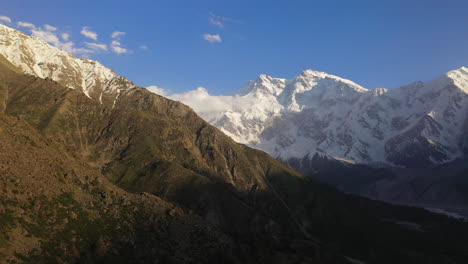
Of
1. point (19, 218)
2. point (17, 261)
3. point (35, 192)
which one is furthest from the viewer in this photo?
point (35, 192)

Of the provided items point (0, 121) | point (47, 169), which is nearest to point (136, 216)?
point (47, 169)

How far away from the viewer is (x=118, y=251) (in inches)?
6289

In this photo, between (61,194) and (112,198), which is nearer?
(61,194)

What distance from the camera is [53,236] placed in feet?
477

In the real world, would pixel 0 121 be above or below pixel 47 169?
above

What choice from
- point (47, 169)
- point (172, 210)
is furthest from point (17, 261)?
point (172, 210)

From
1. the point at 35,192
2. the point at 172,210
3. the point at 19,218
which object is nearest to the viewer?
the point at 19,218

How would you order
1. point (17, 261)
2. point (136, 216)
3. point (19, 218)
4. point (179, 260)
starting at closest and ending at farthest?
point (17, 261) < point (19, 218) < point (179, 260) < point (136, 216)

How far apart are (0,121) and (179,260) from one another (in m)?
87.5

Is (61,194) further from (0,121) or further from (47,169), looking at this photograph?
(0,121)

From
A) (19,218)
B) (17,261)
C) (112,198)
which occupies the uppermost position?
(112,198)

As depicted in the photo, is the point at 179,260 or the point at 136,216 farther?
the point at 136,216

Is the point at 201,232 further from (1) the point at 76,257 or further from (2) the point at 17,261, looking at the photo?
(2) the point at 17,261

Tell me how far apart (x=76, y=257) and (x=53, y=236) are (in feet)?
33.0
